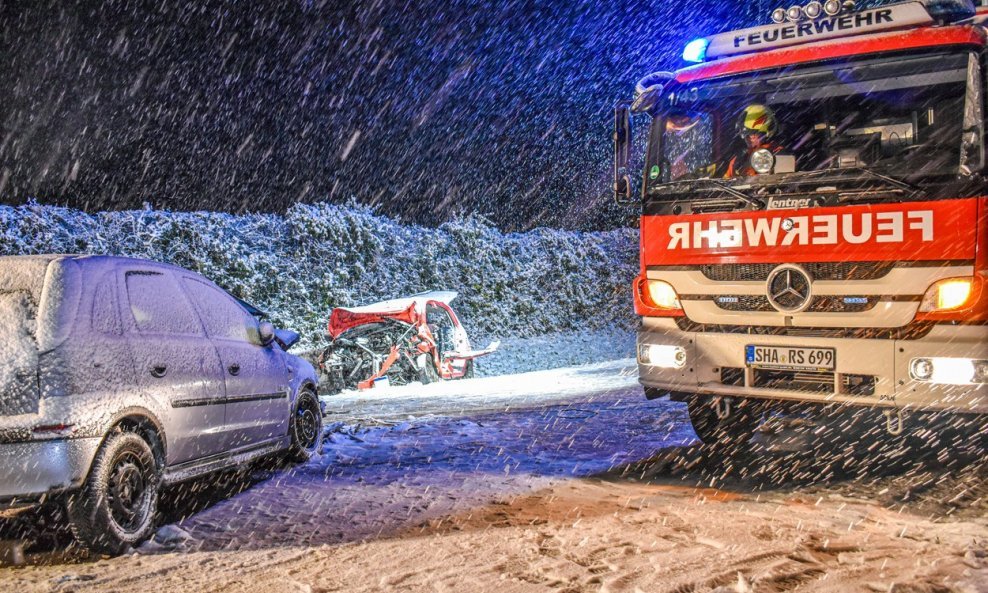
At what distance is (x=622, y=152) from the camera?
275 inches

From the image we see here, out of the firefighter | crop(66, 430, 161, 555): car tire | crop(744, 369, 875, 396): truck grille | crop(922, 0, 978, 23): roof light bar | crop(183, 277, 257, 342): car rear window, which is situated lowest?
crop(66, 430, 161, 555): car tire

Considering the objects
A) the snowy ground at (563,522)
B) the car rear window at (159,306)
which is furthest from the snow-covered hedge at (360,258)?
the car rear window at (159,306)

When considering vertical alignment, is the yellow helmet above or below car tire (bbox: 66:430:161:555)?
above

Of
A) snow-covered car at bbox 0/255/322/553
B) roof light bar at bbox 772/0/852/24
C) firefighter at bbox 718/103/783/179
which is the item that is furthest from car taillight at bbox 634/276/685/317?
snow-covered car at bbox 0/255/322/553

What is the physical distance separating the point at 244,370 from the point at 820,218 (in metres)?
4.31

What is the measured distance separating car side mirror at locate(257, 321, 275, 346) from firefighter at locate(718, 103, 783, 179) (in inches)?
148

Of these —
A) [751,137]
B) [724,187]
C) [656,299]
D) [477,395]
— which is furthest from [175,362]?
[477,395]

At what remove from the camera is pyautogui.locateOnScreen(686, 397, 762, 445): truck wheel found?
22.3ft

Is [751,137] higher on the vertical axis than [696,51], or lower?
lower

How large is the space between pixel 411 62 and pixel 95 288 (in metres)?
16.1

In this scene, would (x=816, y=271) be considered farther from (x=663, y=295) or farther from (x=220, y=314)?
(x=220, y=314)

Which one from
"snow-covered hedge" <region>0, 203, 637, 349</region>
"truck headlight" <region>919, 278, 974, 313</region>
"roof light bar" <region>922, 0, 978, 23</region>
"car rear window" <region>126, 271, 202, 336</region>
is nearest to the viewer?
"car rear window" <region>126, 271, 202, 336</region>

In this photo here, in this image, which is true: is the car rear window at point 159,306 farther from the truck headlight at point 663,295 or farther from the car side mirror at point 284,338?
the truck headlight at point 663,295

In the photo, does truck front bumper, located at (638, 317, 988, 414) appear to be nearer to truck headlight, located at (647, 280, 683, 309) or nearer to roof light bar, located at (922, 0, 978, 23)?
truck headlight, located at (647, 280, 683, 309)
